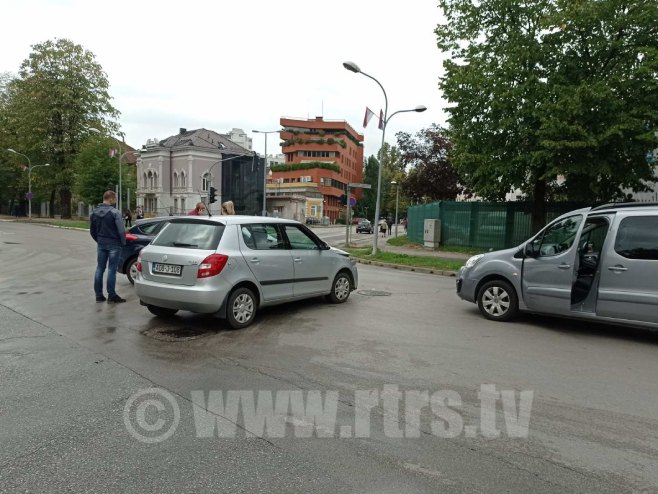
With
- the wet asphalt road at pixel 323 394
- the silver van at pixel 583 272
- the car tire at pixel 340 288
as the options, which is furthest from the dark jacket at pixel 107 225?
the silver van at pixel 583 272

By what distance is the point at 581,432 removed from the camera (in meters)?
3.75

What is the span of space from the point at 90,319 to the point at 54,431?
405cm

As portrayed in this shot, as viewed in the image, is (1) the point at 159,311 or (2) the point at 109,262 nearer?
(1) the point at 159,311

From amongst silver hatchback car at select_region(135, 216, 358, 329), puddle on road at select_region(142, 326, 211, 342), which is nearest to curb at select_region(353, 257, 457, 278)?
silver hatchback car at select_region(135, 216, 358, 329)

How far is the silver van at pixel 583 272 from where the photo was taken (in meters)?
6.57

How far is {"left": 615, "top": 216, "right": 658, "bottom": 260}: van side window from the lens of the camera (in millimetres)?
6543

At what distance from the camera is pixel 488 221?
2259 centimetres

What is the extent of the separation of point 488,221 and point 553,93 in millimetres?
7563

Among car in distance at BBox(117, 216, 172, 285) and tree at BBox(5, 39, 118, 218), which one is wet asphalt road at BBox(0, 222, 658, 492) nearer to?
car in distance at BBox(117, 216, 172, 285)

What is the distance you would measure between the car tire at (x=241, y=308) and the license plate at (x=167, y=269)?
2.64 ft

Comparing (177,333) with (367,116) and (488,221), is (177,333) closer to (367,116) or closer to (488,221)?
(367,116)

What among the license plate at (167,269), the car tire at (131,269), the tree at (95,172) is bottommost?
the car tire at (131,269)

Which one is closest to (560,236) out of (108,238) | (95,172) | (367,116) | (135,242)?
(108,238)

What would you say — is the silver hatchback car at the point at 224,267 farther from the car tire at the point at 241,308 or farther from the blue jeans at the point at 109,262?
the blue jeans at the point at 109,262
